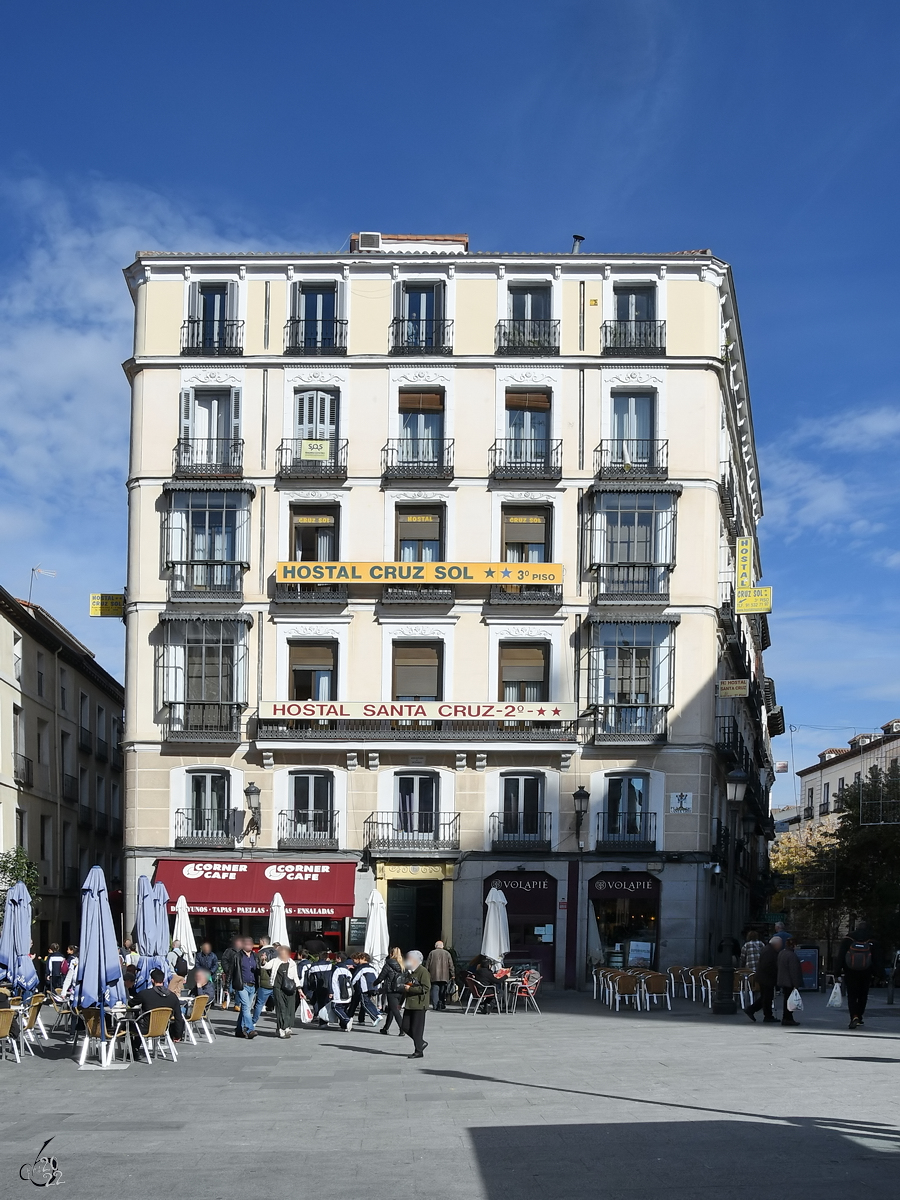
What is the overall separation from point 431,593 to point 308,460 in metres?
5.18

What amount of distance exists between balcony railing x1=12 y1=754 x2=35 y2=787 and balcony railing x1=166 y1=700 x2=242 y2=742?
9549 millimetres

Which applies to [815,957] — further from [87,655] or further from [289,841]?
[87,655]

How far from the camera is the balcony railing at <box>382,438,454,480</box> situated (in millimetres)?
40562

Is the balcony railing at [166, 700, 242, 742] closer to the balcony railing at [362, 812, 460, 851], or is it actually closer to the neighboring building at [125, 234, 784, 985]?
the neighboring building at [125, 234, 784, 985]

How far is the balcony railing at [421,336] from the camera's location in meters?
41.5

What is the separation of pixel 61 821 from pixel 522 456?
22622 mm

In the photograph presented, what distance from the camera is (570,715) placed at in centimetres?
3953

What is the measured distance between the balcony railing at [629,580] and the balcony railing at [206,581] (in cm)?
997

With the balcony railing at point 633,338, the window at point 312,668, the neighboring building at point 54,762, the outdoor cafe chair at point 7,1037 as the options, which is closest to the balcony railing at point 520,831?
the window at point 312,668

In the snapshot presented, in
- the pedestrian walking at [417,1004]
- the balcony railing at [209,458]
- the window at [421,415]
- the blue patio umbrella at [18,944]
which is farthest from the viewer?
the window at [421,415]

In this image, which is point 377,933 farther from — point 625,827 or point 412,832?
point 625,827

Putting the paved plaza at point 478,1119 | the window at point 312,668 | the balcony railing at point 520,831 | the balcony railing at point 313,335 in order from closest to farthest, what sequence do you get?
the paved plaza at point 478,1119
the balcony railing at point 520,831
the window at point 312,668
the balcony railing at point 313,335

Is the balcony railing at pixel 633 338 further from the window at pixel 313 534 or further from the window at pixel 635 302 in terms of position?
the window at pixel 313 534

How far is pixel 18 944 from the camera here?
87.6 feet
